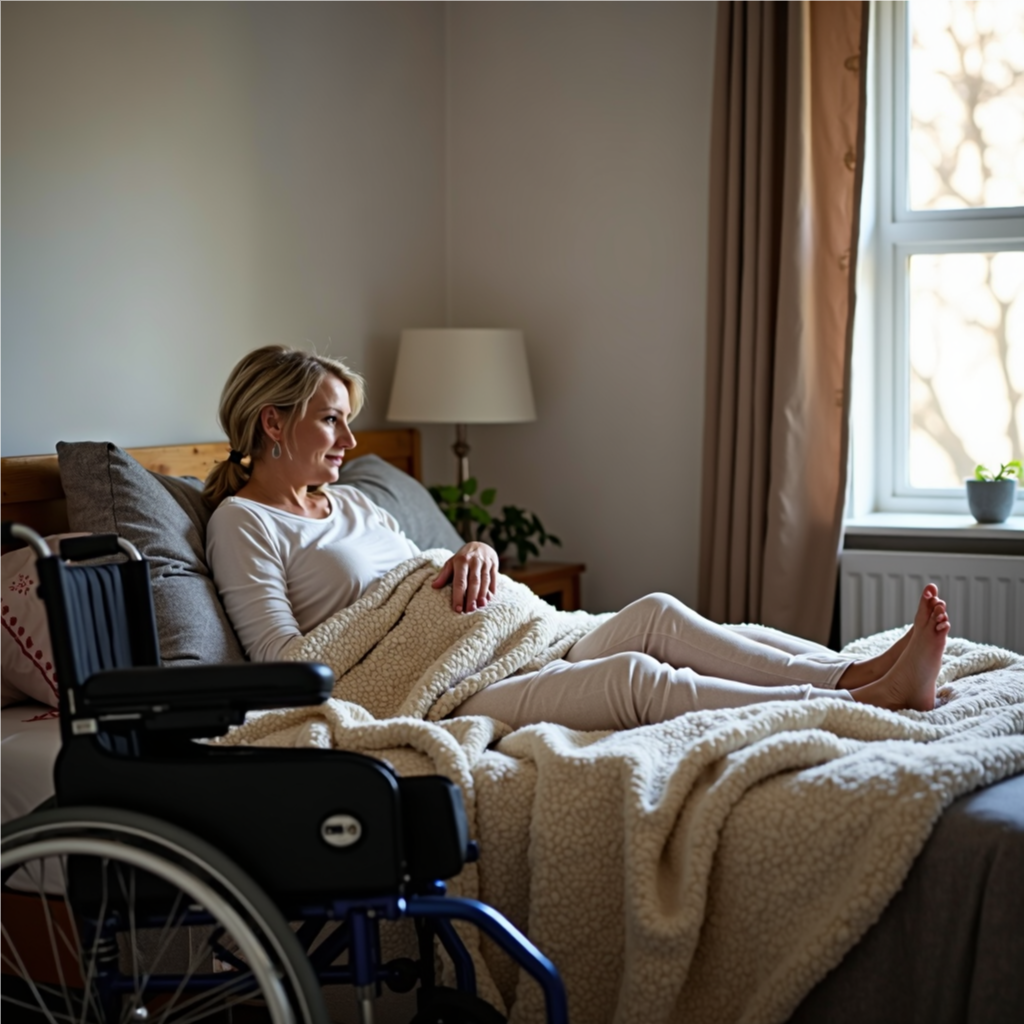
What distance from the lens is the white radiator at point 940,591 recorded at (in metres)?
3.30

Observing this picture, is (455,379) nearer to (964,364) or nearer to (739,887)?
(964,364)

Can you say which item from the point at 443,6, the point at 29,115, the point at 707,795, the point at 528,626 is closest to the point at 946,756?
the point at 707,795

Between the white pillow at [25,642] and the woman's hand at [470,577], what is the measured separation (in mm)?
689

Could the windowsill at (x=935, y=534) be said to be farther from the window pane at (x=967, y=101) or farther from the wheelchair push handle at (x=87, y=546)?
the wheelchair push handle at (x=87, y=546)

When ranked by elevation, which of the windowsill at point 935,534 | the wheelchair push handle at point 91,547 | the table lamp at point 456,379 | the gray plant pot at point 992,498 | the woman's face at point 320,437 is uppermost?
the table lamp at point 456,379

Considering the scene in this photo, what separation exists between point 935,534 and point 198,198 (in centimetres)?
204

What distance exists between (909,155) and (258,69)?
1.79 meters

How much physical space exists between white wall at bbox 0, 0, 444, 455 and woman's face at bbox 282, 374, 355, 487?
497mm

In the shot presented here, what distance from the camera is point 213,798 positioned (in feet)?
4.91

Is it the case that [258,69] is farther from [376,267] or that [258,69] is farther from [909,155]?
[909,155]

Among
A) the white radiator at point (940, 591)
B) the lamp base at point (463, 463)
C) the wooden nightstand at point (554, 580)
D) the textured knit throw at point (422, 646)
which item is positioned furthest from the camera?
the lamp base at point (463, 463)

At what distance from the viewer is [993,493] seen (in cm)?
A: 338

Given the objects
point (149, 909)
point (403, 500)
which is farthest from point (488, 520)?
point (149, 909)

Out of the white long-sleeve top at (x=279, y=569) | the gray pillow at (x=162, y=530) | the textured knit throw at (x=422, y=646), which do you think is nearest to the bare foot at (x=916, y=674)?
the textured knit throw at (x=422, y=646)
